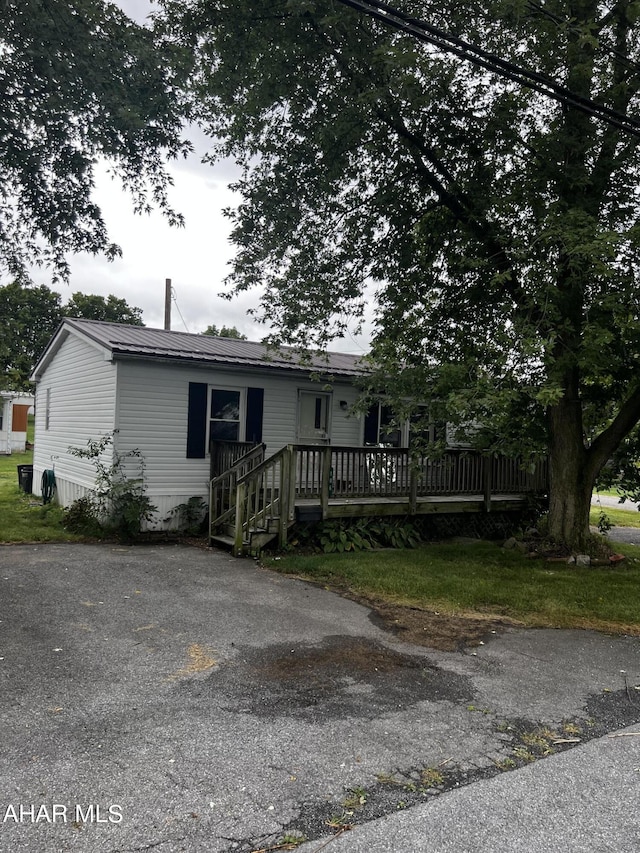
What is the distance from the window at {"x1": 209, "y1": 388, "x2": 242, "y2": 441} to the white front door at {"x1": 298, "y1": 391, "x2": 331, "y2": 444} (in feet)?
4.82

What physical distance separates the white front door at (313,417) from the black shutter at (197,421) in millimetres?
2181

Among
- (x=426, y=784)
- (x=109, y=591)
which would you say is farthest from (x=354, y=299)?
(x=426, y=784)

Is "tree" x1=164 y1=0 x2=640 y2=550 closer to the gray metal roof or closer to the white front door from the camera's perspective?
the gray metal roof

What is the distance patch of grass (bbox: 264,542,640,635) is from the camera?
6.58m

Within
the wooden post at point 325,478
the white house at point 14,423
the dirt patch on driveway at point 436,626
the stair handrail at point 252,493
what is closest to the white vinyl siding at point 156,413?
the wooden post at point 325,478

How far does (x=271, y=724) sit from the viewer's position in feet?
11.8

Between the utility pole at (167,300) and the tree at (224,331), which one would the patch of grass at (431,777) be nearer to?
the utility pole at (167,300)

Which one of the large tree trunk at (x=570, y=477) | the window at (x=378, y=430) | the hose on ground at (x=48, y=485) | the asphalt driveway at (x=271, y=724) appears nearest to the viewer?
the asphalt driveway at (x=271, y=724)

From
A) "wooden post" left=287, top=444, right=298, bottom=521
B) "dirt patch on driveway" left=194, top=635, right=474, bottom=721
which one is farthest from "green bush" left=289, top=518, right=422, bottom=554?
"dirt patch on driveway" left=194, top=635, right=474, bottom=721

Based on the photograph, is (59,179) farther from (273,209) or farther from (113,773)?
(113,773)

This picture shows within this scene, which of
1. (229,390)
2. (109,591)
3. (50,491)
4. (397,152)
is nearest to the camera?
(109,591)

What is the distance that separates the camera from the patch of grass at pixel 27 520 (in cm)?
976

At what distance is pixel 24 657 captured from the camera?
180 inches

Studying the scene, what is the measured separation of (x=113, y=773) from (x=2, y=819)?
1.70 ft
